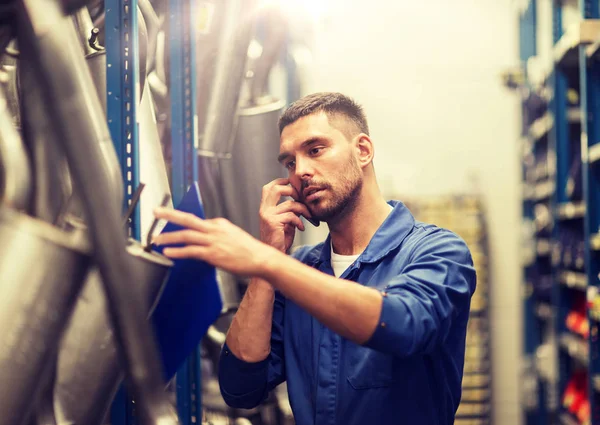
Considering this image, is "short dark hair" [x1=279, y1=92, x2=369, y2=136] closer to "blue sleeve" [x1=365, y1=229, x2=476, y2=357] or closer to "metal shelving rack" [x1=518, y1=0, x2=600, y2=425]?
"blue sleeve" [x1=365, y1=229, x2=476, y2=357]

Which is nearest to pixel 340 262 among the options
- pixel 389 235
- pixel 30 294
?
pixel 389 235

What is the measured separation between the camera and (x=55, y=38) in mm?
708

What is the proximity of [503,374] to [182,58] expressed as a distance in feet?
15.9

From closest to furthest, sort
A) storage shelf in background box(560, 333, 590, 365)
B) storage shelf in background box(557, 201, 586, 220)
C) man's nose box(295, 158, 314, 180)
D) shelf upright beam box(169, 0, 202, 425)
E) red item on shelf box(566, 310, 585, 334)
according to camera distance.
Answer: man's nose box(295, 158, 314, 180)
shelf upright beam box(169, 0, 202, 425)
storage shelf in background box(560, 333, 590, 365)
storage shelf in background box(557, 201, 586, 220)
red item on shelf box(566, 310, 585, 334)

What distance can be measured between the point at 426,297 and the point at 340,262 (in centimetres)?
43

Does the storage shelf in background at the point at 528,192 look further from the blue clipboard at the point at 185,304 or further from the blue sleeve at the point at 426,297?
the blue clipboard at the point at 185,304

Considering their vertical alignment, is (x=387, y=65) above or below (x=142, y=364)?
above

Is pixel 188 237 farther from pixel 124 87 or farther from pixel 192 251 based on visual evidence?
pixel 124 87

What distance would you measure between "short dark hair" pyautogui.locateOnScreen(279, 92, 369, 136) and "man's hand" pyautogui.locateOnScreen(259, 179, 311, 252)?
0.53 ft

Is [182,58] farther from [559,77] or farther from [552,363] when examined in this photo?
[552,363]

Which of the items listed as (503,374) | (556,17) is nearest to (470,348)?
(503,374)

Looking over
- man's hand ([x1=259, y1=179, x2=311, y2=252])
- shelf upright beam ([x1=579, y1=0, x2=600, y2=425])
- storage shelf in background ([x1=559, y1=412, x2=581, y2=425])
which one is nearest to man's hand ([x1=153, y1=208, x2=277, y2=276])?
man's hand ([x1=259, y1=179, x2=311, y2=252])

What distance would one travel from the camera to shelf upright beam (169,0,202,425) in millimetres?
1858

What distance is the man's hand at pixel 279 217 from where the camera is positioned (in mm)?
1539
